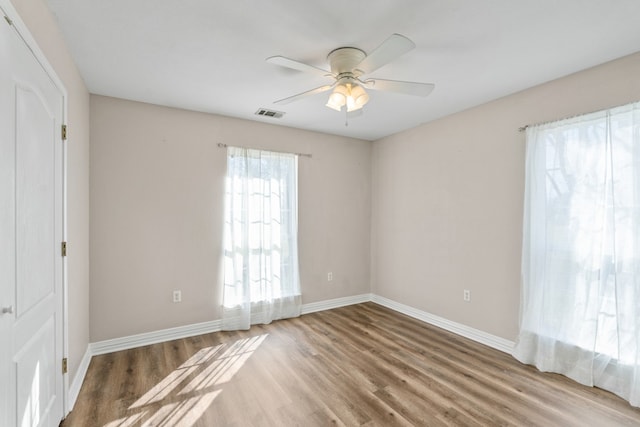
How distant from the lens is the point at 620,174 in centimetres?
225

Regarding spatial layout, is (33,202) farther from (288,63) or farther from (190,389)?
(190,389)

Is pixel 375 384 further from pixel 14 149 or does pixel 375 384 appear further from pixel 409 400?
pixel 14 149

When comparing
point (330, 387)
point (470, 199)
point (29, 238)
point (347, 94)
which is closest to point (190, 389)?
point (330, 387)

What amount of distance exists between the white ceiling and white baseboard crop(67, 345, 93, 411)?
2.39m

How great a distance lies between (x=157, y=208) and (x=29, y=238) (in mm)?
1776

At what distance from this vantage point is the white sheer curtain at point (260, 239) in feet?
11.6

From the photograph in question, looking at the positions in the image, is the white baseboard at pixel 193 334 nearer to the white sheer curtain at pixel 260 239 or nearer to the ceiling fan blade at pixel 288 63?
the white sheer curtain at pixel 260 239

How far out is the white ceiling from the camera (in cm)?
171

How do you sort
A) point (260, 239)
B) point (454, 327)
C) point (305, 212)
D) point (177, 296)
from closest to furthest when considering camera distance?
point (177, 296) → point (454, 327) → point (260, 239) → point (305, 212)

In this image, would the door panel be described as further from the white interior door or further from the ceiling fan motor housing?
the ceiling fan motor housing

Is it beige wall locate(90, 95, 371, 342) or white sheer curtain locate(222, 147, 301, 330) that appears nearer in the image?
beige wall locate(90, 95, 371, 342)

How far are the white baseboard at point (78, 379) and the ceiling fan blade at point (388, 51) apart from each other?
2.96 m

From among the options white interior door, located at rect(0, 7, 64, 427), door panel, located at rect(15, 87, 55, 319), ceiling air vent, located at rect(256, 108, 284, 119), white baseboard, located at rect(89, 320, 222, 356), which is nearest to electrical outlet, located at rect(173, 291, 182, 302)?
white baseboard, located at rect(89, 320, 222, 356)

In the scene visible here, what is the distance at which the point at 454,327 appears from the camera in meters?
3.46
